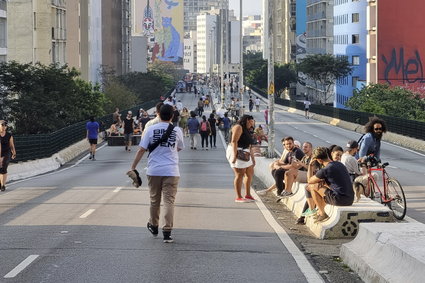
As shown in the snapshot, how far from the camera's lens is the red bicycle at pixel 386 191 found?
682 inches

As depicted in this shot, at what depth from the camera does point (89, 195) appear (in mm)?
21781

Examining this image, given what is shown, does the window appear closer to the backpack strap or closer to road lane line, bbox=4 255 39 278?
the backpack strap

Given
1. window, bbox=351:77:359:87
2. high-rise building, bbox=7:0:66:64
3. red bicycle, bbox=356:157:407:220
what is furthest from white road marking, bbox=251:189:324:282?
window, bbox=351:77:359:87

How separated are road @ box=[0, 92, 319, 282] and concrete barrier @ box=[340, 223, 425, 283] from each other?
0.62 m

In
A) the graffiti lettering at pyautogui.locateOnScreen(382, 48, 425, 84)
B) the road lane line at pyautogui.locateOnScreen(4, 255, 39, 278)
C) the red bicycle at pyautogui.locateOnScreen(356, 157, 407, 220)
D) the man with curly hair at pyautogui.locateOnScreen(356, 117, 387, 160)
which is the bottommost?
the road lane line at pyautogui.locateOnScreen(4, 255, 39, 278)

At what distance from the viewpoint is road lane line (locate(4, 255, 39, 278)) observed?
10971 millimetres

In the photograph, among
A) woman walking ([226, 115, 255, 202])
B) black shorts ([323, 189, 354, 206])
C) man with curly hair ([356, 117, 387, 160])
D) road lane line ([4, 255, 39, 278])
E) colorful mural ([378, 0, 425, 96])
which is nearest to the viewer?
road lane line ([4, 255, 39, 278])

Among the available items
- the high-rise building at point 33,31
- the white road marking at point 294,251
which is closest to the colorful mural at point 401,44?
the high-rise building at point 33,31

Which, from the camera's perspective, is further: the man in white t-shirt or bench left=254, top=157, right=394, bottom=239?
bench left=254, top=157, right=394, bottom=239

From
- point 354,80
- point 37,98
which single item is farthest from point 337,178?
point 354,80

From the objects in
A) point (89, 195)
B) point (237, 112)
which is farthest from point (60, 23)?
point (89, 195)

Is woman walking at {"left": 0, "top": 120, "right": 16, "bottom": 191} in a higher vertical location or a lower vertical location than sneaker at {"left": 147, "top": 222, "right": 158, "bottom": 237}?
higher

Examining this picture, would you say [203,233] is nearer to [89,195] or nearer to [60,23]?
[89,195]

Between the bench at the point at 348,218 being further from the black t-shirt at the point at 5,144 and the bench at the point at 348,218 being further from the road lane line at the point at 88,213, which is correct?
the black t-shirt at the point at 5,144
